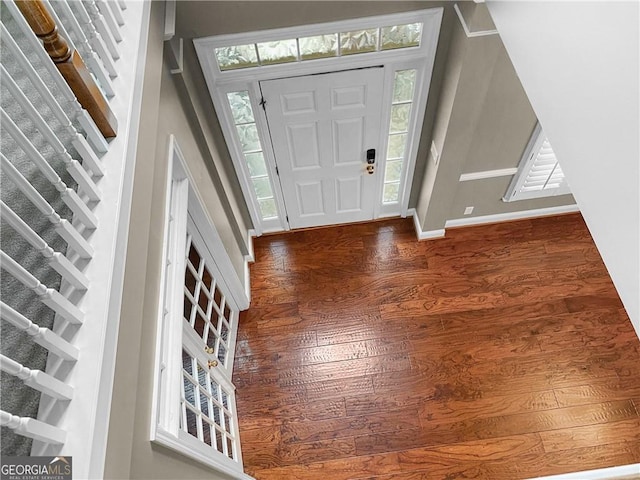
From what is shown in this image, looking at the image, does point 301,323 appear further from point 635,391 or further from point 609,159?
point 609,159

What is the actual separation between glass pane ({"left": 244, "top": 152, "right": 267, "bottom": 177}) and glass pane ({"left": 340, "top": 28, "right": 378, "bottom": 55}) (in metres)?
1.05

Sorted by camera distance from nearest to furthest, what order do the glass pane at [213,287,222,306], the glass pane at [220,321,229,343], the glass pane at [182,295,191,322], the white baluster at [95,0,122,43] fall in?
the white baluster at [95,0,122,43]
the glass pane at [182,295,191,322]
the glass pane at [213,287,222,306]
the glass pane at [220,321,229,343]

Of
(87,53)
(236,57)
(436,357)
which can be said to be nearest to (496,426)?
(436,357)

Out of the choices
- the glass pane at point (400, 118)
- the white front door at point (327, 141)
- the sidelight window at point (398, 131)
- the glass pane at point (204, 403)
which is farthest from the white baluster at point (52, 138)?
the glass pane at point (400, 118)

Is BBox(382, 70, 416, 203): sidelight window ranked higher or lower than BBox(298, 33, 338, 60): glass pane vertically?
lower

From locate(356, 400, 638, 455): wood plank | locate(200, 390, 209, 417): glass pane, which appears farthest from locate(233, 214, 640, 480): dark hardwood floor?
locate(200, 390, 209, 417): glass pane

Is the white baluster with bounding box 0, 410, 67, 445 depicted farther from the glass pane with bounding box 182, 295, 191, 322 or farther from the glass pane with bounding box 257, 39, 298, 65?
the glass pane with bounding box 257, 39, 298, 65

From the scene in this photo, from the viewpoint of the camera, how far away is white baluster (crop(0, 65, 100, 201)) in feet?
3.66

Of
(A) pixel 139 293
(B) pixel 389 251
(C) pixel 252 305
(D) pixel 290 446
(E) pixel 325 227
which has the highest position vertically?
(E) pixel 325 227

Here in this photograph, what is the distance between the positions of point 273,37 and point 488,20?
3.73 ft

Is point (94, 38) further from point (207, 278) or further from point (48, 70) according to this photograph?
point (207, 278)

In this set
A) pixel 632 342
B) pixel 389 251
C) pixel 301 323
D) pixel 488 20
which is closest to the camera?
pixel 488 20

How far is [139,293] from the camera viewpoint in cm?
160

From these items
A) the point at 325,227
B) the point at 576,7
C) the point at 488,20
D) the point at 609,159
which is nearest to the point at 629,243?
the point at 609,159
